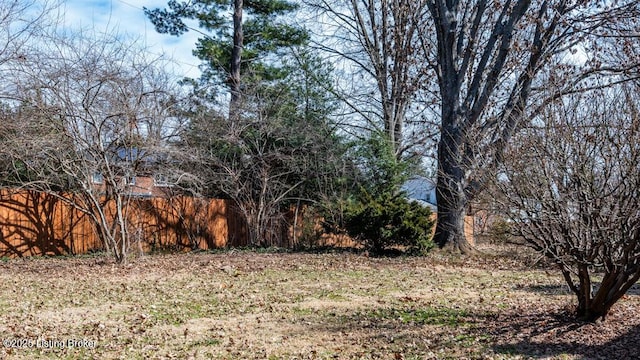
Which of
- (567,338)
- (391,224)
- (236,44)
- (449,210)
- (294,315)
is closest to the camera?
(567,338)

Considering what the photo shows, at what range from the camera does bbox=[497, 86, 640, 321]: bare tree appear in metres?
5.33

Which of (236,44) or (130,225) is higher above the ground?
(236,44)

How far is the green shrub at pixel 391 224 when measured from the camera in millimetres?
13141

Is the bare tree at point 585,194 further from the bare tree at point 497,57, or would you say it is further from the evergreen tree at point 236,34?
the evergreen tree at point 236,34

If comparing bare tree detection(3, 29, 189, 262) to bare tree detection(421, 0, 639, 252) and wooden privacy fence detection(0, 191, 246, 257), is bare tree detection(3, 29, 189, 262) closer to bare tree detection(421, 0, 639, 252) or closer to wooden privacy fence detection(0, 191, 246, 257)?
wooden privacy fence detection(0, 191, 246, 257)

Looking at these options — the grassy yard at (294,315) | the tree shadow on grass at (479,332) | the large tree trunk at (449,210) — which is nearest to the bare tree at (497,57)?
the large tree trunk at (449,210)

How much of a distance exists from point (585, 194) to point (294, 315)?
11.3 feet

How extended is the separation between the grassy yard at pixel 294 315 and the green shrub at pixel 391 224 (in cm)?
232

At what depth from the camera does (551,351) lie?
5.31 m

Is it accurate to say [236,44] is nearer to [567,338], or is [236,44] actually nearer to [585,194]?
[585,194]

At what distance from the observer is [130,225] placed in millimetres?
14250

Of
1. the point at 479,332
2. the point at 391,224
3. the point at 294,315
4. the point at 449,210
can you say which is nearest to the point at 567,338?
the point at 479,332

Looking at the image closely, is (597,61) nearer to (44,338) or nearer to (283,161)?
(283,161)

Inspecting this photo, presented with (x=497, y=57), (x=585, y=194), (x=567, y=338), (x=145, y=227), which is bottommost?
(x=567, y=338)
